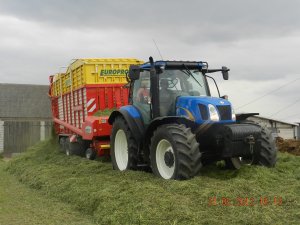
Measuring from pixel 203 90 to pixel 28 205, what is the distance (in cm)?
381

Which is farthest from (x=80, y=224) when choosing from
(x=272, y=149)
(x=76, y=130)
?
(x=76, y=130)

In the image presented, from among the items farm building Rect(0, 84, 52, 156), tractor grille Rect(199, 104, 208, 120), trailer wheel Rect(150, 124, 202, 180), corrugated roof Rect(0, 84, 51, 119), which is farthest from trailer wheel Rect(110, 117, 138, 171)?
corrugated roof Rect(0, 84, 51, 119)

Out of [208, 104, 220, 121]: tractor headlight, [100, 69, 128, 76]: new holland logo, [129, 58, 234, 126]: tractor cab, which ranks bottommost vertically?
[208, 104, 220, 121]: tractor headlight

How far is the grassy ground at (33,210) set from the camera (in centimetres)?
624

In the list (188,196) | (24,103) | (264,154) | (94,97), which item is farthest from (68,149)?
(24,103)

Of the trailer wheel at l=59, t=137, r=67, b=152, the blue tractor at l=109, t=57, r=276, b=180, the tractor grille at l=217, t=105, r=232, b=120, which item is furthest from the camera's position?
the trailer wheel at l=59, t=137, r=67, b=152

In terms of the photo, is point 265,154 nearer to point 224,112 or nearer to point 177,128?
point 224,112

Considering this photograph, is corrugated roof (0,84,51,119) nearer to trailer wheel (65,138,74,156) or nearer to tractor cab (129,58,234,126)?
trailer wheel (65,138,74,156)

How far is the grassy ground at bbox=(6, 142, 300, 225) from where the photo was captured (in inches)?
201

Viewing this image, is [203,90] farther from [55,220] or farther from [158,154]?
[55,220]

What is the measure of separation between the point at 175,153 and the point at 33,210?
2393 mm

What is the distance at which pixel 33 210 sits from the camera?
698cm
